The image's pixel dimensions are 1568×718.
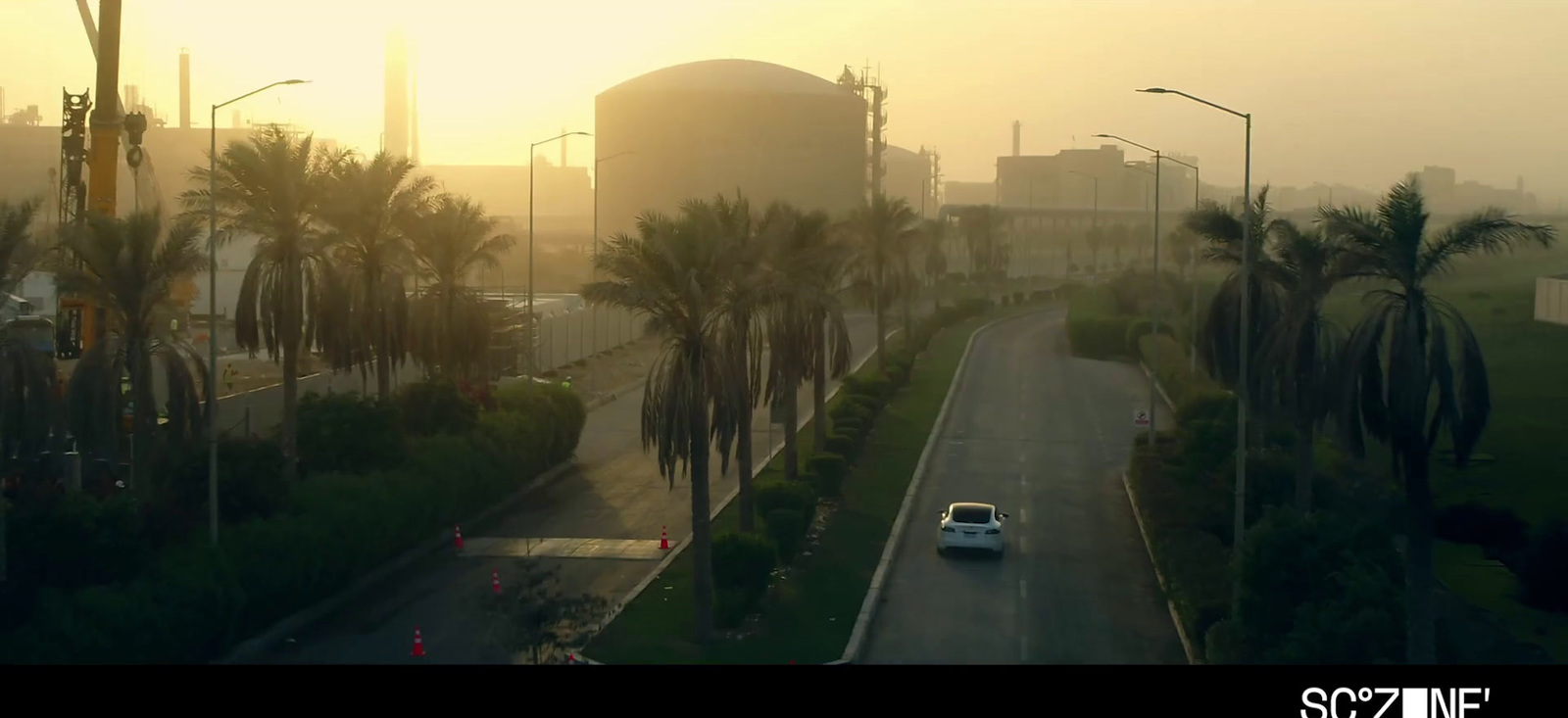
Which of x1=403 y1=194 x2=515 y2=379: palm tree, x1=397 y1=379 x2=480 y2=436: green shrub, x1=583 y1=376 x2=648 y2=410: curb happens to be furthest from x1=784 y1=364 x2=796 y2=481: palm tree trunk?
x1=583 y1=376 x2=648 y2=410: curb

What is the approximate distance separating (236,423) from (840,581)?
14276mm

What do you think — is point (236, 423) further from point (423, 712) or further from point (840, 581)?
point (423, 712)

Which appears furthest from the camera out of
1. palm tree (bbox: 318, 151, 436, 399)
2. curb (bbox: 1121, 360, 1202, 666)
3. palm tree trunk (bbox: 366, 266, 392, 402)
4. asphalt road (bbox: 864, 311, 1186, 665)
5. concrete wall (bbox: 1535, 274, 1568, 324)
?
concrete wall (bbox: 1535, 274, 1568, 324)

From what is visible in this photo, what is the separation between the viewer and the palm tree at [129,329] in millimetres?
21953

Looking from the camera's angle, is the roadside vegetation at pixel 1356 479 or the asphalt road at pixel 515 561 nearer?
the roadside vegetation at pixel 1356 479

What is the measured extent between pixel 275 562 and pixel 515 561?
355 centimetres

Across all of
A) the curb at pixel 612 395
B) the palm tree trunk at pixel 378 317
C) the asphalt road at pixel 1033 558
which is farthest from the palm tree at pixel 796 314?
the curb at pixel 612 395

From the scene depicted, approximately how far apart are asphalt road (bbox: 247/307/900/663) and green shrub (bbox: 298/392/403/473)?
2268 millimetres

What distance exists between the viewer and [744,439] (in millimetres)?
24875

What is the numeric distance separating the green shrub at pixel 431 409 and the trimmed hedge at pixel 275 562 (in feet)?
1.47

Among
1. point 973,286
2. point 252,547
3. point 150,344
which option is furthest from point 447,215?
point 973,286

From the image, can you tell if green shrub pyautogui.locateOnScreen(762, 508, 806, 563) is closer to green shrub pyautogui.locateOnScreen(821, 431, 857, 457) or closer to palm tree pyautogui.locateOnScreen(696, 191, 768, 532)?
palm tree pyautogui.locateOnScreen(696, 191, 768, 532)

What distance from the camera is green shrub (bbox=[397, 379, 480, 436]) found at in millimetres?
29891

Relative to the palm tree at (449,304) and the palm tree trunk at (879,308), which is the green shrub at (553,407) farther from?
the palm tree trunk at (879,308)
